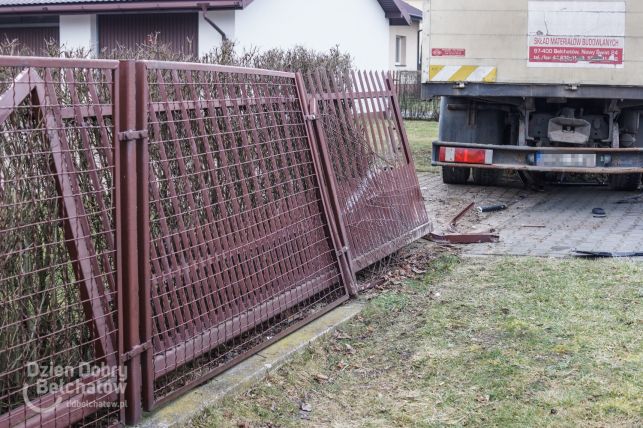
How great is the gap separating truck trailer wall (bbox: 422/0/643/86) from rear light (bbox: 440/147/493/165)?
893 millimetres

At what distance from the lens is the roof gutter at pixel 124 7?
18.6 metres

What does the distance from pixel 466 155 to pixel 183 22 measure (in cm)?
1106

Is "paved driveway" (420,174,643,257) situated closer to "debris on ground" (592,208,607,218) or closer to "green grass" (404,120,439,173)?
"debris on ground" (592,208,607,218)

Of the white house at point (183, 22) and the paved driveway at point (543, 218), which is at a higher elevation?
the white house at point (183, 22)

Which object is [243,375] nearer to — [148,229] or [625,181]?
[148,229]

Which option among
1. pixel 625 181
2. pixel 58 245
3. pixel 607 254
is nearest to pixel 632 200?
pixel 625 181

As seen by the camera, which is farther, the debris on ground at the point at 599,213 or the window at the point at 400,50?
the window at the point at 400,50

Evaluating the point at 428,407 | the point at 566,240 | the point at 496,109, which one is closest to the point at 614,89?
the point at 496,109

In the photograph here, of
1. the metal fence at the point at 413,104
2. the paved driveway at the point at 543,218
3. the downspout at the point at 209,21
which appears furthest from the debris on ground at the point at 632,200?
the metal fence at the point at 413,104

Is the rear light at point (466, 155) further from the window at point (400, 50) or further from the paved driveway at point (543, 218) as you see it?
the window at point (400, 50)

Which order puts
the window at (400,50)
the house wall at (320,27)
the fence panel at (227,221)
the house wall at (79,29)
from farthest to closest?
1. the window at (400,50)
2. the house wall at (79,29)
3. the house wall at (320,27)
4. the fence panel at (227,221)

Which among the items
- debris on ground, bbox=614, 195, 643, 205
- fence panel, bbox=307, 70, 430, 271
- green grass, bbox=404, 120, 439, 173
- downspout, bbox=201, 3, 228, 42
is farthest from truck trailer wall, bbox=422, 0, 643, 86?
downspout, bbox=201, 3, 228, 42

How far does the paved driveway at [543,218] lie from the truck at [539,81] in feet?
1.70

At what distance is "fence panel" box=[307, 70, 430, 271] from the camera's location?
6559 mm
